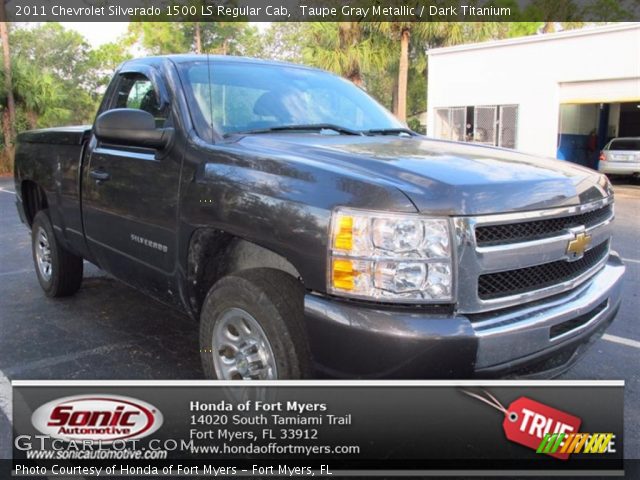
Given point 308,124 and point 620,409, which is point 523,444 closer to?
point 620,409

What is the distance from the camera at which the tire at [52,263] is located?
16.4 feet

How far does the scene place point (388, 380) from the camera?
2.33m

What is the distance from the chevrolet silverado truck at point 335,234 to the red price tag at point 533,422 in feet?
0.51

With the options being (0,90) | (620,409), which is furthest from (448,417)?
(0,90)

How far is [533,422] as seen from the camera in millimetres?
2494

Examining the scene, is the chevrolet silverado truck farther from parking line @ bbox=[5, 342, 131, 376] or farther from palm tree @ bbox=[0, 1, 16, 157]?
palm tree @ bbox=[0, 1, 16, 157]

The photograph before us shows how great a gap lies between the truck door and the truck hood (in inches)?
23.7

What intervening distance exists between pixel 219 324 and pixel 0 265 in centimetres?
504

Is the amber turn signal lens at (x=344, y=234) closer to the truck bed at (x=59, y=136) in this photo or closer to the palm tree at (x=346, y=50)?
the truck bed at (x=59, y=136)

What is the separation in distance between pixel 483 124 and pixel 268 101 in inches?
749

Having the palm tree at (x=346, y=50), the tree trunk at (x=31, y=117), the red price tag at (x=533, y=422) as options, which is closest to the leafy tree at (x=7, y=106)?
the tree trunk at (x=31, y=117)

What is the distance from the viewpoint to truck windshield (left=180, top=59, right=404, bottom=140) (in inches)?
133

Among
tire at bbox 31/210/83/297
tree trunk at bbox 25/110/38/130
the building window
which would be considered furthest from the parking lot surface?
tree trunk at bbox 25/110/38/130

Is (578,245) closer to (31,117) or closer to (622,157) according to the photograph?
(622,157)
